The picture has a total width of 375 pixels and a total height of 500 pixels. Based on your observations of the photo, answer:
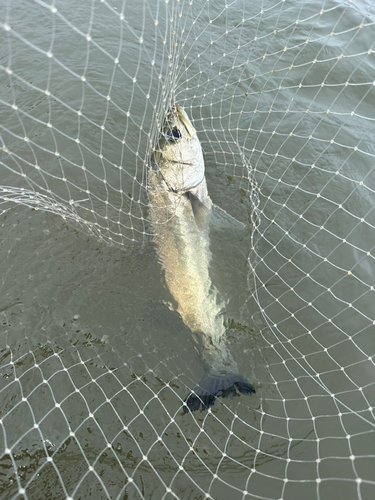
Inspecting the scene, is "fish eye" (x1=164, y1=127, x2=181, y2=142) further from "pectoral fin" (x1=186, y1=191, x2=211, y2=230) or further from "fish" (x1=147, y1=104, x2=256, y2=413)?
"pectoral fin" (x1=186, y1=191, x2=211, y2=230)

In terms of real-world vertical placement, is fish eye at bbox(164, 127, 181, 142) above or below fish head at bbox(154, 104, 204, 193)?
above

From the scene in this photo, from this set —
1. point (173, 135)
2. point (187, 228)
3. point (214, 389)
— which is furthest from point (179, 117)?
point (214, 389)

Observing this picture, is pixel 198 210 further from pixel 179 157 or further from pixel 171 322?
pixel 171 322

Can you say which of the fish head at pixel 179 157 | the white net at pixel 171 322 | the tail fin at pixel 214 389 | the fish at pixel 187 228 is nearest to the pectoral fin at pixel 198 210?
the fish at pixel 187 228

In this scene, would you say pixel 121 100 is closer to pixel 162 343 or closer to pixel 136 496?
pixel 162 343

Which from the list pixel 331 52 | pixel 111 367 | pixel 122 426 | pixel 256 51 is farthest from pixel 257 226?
pixel 331 52

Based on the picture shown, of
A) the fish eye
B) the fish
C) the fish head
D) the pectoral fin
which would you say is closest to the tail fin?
the fish
